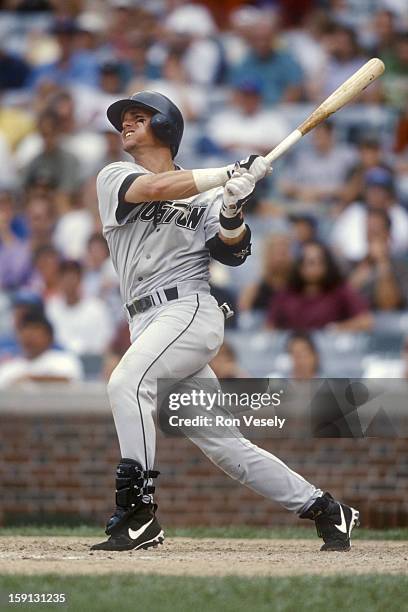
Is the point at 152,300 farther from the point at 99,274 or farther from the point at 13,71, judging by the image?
the point at 13,71

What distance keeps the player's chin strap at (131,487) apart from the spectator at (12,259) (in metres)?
5.33

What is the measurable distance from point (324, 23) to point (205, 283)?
7.03 meters

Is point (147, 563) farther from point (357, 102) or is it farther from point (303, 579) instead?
point (357, 102)

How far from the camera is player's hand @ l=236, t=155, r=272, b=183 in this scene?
4.91m

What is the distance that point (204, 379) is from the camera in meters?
5.24

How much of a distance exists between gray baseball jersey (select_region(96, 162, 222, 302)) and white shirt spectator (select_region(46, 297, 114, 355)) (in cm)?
408

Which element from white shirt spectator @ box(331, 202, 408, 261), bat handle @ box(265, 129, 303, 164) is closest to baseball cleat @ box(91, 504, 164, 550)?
bat handle @ box(265, 129, 303, 164)

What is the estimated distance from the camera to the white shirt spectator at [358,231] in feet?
31.0

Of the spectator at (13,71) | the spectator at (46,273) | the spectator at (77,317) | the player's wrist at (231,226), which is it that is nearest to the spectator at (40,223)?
the spectator at (46,273)

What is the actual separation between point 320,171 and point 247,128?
0.86 meters

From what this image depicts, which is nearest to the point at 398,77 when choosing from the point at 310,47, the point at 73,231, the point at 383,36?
the point at 383,36

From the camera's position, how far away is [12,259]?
10172mm

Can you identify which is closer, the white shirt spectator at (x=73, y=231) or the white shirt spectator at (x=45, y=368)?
the white shirt spectator at (x=45, y=368)

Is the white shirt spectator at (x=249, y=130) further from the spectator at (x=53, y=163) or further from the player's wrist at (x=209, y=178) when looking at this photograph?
the player's wrist at (x=209, y=178)
